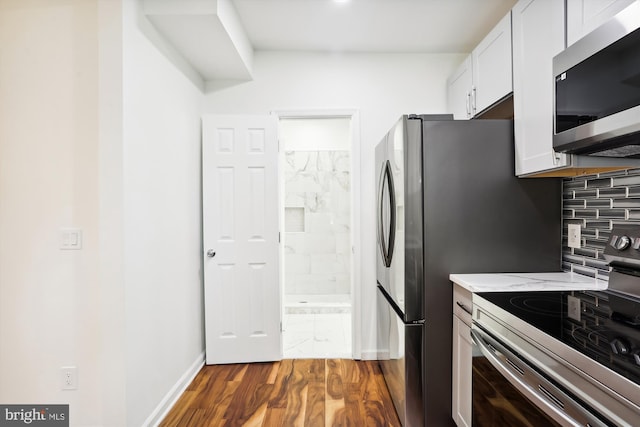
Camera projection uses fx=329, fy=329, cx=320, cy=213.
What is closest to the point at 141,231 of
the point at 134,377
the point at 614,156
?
the point at 134,377

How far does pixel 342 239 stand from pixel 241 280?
2097mm

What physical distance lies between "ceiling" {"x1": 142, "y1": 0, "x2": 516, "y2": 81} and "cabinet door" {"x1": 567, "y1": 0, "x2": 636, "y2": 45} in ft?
3.39

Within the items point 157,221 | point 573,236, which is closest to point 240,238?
point 157,221

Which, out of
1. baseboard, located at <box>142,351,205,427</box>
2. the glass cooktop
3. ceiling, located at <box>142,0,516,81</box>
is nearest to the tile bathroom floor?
baseboard, located at <box>142,351,205,427</box>

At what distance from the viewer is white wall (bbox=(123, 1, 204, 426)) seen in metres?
1.76

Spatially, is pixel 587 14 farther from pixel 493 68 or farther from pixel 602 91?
pixel 493 68

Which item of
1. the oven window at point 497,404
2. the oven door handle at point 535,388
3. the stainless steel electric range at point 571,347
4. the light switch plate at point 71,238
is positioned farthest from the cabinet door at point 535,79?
the light switch plate at point 71,238

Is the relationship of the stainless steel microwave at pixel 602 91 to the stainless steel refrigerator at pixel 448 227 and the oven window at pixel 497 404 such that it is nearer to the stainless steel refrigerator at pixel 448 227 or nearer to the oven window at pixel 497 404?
the stainless steel refrigerator at pixel 448 227

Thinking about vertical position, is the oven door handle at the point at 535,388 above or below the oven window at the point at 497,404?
above

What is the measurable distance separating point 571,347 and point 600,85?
2.99 feet

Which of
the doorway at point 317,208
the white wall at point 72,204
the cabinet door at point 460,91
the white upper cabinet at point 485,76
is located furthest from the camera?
the doorway at point 317,208

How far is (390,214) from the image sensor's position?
82.4 inches

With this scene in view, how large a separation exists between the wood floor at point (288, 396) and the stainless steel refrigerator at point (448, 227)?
408mm

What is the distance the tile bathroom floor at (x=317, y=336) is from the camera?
2963mm
